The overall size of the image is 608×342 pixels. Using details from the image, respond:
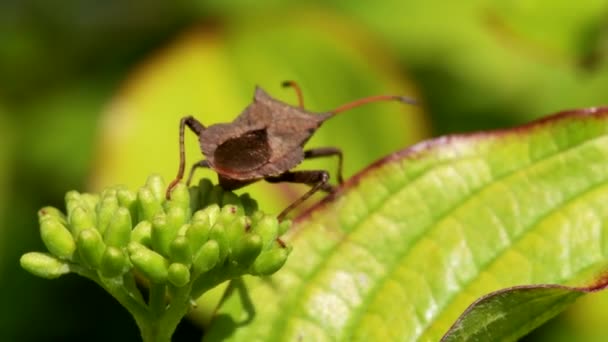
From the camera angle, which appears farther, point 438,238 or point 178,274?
point 438,238

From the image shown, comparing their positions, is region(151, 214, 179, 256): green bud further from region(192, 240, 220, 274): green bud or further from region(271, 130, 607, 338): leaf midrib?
region(271, 130, 607, 338): leaf midrib

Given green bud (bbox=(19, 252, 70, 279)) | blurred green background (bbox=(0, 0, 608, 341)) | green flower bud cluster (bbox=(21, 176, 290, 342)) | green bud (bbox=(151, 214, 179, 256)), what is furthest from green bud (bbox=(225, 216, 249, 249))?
blurred green background (bbox=(0, 0, 608, 341))

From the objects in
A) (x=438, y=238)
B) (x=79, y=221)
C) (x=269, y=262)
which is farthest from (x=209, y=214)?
(x=438, y=238)

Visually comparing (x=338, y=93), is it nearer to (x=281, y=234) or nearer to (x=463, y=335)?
(x=281, y=234)

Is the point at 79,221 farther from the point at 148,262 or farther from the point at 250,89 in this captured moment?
the point at 250,89

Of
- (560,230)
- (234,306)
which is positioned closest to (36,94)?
(234,306)

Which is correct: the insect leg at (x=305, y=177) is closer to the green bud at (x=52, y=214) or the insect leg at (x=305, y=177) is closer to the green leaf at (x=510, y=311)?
the green bud at (x=52, y=214)
